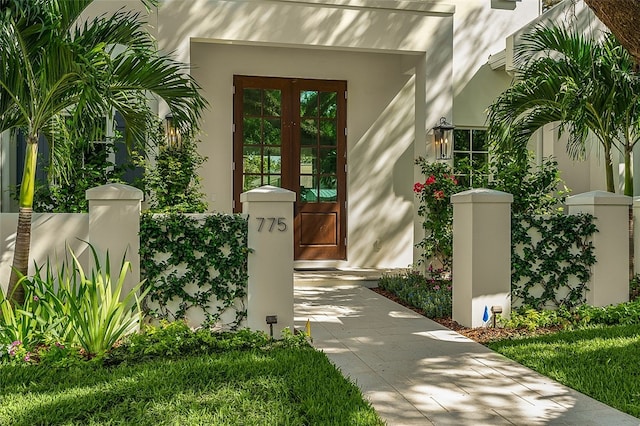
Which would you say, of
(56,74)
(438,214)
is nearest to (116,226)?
(56,74)

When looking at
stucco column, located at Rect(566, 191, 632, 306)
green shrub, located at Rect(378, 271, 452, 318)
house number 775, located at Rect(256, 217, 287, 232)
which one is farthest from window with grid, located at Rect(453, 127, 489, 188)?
house number 775, located at Rect(256, 217, 287, 232)

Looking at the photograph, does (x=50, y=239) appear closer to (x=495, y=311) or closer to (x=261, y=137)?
(x=495, y=311)

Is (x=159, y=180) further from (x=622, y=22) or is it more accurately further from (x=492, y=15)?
(x=492, y=15)

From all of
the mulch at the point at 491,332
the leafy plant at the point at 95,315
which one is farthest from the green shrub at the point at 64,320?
the mulch at the point at 491,332

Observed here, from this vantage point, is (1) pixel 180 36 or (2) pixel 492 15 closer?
(1) pixel 180 36

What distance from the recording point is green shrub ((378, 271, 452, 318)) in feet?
21.3

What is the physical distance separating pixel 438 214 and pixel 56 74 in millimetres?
5010

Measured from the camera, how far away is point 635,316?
5.95 m

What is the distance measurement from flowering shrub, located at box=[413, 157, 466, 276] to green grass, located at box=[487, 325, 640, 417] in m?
2.36

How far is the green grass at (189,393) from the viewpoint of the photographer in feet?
10.8

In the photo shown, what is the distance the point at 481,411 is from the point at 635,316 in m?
3.25

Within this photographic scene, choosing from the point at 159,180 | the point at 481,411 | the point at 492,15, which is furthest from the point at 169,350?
the point at 492,15

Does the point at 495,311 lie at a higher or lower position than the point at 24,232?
lower

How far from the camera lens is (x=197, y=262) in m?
5.34
